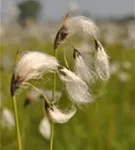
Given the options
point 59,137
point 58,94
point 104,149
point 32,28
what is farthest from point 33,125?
point 58,94

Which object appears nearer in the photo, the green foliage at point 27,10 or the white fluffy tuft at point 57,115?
the white fluffy tuft at point 57,115

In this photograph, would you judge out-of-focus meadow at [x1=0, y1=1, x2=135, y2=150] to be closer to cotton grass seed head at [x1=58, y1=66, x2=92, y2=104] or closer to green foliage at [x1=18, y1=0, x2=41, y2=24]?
green foliage at [x1=18, y1=0, x2=41, y2=24]

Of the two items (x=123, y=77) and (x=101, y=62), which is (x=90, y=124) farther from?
(x=101, y=62)

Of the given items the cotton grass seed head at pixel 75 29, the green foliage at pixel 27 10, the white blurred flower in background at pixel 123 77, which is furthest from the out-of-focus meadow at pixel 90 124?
the cotton grass seed head at pixel 75 29

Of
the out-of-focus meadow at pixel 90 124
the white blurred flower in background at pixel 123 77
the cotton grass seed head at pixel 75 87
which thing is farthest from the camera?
the white blurred flower in background at pixel 123 77

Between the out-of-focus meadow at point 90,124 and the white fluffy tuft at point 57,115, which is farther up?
the white fluffy tuft at point 57,115

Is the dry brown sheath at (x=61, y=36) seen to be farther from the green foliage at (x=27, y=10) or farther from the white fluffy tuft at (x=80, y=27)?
the green foliage at (x=27, y=10)

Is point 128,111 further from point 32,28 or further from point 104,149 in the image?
point 32,28
